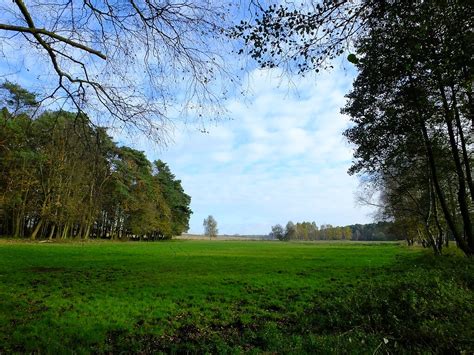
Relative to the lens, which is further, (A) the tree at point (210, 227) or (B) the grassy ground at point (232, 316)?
(A) the tree at point (210, 227)

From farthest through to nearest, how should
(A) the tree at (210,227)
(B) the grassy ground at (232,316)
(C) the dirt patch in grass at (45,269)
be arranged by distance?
(A) the tree at (210,227) → (C) the dirt patch in grass at (45,269) → (B) the grassy ground at (232,316)

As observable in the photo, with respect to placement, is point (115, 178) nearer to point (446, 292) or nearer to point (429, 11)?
point (429, 11)

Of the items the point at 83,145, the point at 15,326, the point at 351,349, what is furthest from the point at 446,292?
the point at 15,326

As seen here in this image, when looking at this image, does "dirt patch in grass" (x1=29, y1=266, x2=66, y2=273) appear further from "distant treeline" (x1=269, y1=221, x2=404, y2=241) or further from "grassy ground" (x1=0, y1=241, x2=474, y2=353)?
"distant treeline" (x1=269, y1=221, x2=404, y2=241)

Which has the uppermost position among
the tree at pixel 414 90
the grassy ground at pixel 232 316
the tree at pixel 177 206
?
the tree at pixel 177 206

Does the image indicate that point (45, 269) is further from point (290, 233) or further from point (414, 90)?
point (290, 233)

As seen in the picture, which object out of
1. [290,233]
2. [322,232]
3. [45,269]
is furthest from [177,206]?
[322,232]

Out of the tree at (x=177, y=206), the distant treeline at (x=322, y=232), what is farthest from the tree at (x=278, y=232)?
the tree at (x=177, y=206)

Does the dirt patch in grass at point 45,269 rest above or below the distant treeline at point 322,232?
below

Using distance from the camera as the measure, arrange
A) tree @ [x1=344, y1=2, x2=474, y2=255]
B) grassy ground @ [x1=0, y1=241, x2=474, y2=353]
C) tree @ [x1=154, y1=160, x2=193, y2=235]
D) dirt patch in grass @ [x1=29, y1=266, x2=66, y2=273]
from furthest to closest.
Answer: tree @ [x1=154, y1=160, x2=193, y2=235] → dirt patch in grass @ [x1=29, y1=266, x2=66, y2=273] → grassy ground @ [x1=0, y1=241, x2=474, y2=353] → tree @ [x1=344, y1=2, x2=474, y2=255]

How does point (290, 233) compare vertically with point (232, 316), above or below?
above

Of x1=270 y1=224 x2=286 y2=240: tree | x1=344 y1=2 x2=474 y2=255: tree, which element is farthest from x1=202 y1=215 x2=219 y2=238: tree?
x1=344 y1=2 x2=474 y2=255: tree

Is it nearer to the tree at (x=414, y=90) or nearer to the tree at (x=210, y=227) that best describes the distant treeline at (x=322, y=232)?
the tree at (x=210, y=227)

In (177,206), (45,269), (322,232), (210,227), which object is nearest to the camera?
(45,269)
